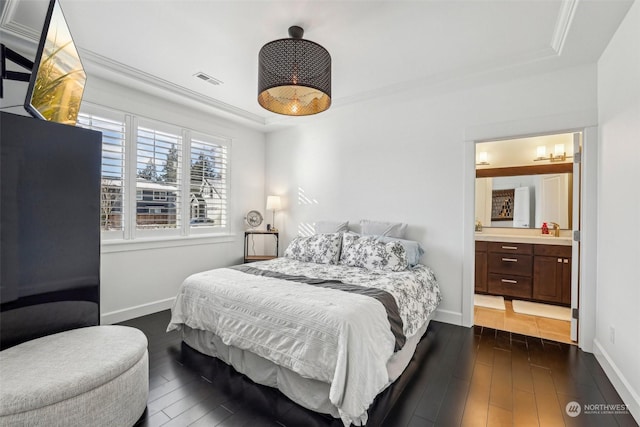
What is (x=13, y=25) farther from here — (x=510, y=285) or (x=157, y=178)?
(x=510, y=285)

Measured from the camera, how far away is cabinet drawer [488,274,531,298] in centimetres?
411

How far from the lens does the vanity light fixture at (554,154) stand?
13.7 feet

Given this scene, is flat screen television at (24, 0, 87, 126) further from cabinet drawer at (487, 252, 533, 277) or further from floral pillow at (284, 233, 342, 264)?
cabinet drawer at (487, 252, 533, 277)

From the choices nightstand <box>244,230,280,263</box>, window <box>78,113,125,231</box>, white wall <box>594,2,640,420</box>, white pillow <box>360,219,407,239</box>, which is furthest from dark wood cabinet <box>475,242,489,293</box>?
window <box>78,113,125,231</box>

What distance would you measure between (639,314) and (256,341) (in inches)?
95.9

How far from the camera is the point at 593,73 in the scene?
269cm

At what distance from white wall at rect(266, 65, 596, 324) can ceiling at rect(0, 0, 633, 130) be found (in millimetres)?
251

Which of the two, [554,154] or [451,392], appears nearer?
[451,392]

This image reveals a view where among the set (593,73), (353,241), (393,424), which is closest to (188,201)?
(353,241)

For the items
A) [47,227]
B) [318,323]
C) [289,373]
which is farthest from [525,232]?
[47,227]

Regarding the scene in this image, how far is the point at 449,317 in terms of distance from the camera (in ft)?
10.9

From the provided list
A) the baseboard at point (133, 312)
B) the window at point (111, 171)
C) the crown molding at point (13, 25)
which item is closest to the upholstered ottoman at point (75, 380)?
the baseboard at point (133, 312)

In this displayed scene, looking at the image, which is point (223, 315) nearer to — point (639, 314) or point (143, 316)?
point (143, 316)

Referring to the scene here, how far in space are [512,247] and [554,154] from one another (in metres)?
1.50
